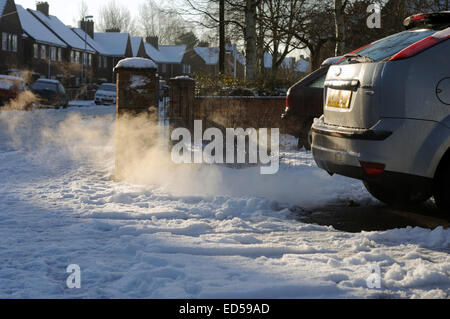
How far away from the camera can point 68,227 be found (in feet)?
17.2

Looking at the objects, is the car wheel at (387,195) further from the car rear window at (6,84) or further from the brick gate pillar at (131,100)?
the car rear window at (6,84)

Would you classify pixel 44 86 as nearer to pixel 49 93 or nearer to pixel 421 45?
pixel 49 93

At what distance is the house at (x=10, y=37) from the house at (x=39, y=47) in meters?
1.15

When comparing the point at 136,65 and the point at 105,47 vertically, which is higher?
the point at 105,47

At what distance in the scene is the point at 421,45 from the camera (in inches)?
190

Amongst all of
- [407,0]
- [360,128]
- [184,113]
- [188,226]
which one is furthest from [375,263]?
[407,0]

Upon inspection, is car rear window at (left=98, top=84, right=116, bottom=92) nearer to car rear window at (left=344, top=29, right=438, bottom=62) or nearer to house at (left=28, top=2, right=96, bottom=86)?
house at (left=28, top=2, right=96, bottom=86)

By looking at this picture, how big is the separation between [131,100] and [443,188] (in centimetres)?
493

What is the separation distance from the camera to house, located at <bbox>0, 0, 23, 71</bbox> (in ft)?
155

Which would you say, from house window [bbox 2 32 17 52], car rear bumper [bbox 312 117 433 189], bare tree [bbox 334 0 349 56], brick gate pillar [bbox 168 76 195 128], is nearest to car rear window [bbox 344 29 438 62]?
car rear bumper [bbox 312 117 433 189]

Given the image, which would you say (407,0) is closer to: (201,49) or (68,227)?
(68,227)

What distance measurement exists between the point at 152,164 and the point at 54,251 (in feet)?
13.3

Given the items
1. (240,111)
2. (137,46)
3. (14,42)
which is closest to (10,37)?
(14,42)
